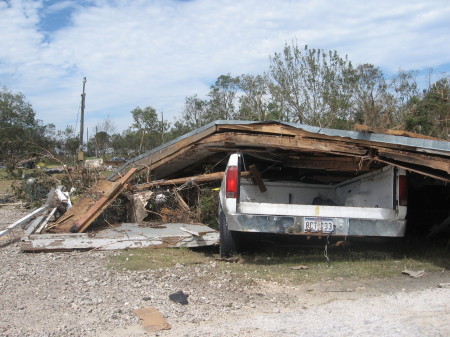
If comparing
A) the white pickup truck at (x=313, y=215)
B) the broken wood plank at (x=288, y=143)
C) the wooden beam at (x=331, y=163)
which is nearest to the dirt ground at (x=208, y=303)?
the white pickup truck at (x=313, y=215)

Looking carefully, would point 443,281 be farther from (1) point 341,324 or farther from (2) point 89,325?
(2) point 89,325

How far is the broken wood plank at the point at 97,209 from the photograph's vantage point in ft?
23.6

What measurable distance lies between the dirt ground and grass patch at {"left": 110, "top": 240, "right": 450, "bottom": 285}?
0.68 feet

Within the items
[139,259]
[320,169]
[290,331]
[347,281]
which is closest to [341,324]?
[290,331]

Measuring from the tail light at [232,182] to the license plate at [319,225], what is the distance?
0.97 meters

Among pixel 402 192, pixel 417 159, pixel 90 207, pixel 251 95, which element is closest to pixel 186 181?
pixel 90 207

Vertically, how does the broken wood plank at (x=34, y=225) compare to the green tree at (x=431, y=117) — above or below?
below

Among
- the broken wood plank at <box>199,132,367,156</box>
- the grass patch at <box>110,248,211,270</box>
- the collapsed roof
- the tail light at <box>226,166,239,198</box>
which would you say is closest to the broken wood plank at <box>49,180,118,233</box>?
the collapsed roof

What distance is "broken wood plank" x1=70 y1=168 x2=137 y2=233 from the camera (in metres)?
7.21

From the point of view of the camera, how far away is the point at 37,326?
3654 millimetres

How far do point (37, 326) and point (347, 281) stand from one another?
331 cm

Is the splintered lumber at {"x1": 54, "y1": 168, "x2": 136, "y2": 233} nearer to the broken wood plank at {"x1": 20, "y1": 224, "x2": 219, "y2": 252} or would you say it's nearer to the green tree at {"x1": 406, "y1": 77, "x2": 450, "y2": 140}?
the broken wood plank at {"x1": 20, "y1": 224, "x2": 219, "y2": 252}

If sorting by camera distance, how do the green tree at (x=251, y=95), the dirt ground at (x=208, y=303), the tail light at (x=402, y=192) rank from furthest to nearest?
the green tree at (x=251, y=95)
the tail light at (x=402, y=192)
the dirt ground at (x=208, y=303)

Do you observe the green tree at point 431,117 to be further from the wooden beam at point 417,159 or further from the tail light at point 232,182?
the tail light at point 232,182
